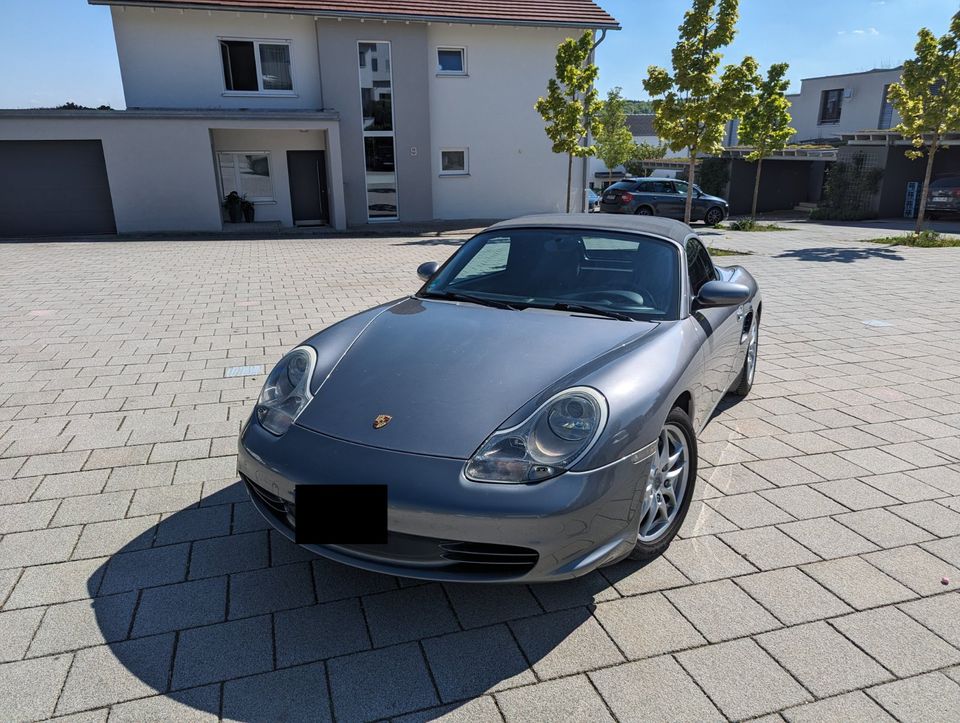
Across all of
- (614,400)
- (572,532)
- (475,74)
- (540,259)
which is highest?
(475,74)

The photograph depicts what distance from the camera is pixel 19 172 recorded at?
1711 centimetres

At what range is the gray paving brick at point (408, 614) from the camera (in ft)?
8.21

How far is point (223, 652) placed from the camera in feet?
7.87

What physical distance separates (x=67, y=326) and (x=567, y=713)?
7.35m

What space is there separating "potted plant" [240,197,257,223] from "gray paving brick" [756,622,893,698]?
65.2 feet

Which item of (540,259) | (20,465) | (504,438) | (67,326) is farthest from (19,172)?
(504,438)

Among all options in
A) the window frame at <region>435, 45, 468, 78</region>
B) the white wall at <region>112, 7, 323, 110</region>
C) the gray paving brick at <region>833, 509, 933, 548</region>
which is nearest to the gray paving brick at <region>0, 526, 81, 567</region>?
the gray paving brick at <region>833, 509, 933, 548</region>

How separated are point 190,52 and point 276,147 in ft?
10.7

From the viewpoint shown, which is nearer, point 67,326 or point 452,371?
point 452,371

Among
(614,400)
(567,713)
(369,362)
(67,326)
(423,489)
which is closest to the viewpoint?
(567,713)

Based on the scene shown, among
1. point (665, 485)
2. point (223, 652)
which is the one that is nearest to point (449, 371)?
point (665, 485)

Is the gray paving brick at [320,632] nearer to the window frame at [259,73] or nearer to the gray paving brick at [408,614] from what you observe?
the gray paving brick at [408,614]

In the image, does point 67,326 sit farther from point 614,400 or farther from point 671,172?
point 671,172

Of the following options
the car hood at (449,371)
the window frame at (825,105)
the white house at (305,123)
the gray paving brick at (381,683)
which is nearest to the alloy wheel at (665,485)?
the car hood at (449,371)
